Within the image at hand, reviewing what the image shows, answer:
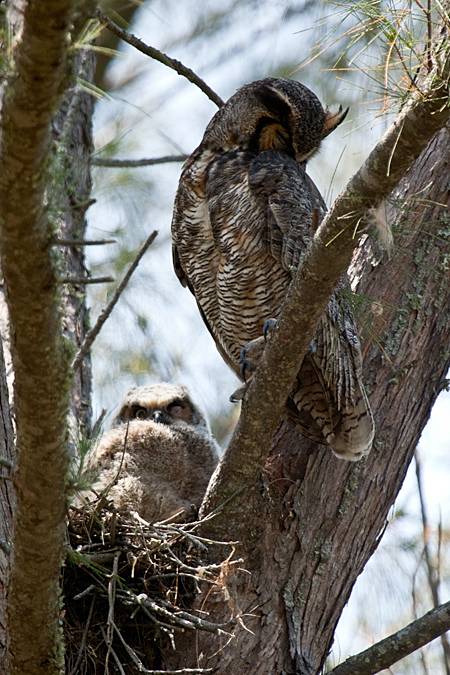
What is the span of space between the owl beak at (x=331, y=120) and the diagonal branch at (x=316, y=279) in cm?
143

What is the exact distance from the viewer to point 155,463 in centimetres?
288

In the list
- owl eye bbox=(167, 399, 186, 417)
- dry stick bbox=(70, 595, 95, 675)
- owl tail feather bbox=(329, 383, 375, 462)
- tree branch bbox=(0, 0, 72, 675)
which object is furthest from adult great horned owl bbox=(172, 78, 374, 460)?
tree branch bbox=(0, 0, 72, 675)

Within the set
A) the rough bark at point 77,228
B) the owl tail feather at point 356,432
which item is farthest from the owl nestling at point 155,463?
the owl tail feather at point 356,432

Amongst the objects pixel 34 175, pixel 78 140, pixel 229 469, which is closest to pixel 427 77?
pixel 34 175

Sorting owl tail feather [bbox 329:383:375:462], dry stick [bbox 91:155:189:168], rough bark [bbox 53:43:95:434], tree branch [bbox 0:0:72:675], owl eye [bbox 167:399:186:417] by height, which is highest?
dry stick [bbox 91:155:189:168]

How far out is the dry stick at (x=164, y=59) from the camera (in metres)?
2.41

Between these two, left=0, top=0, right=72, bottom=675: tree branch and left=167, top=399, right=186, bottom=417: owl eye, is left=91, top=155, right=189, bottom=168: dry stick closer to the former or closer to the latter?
left=167, top=399, right=186, bottom=417: owl eye

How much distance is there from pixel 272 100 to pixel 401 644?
2096 mm

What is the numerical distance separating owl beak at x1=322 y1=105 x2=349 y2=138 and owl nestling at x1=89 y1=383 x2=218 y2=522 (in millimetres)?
1421

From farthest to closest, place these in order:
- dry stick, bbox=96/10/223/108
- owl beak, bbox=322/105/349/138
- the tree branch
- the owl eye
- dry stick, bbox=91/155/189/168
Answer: dry stick, bbox=91/155/189/168 < the owl eye < owl beak, bbox=322/105/349/138 < dry stick, bbox=96/10/223/108 < the tree branch

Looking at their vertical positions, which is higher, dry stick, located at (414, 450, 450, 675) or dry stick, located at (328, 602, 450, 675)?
dry stick, located at (414, 450, 450, 675)

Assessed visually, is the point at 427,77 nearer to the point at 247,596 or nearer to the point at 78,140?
the point at 247,596

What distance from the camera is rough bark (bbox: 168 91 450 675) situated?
2232 millimetres

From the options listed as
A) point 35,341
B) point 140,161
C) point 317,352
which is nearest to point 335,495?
point 317,352
